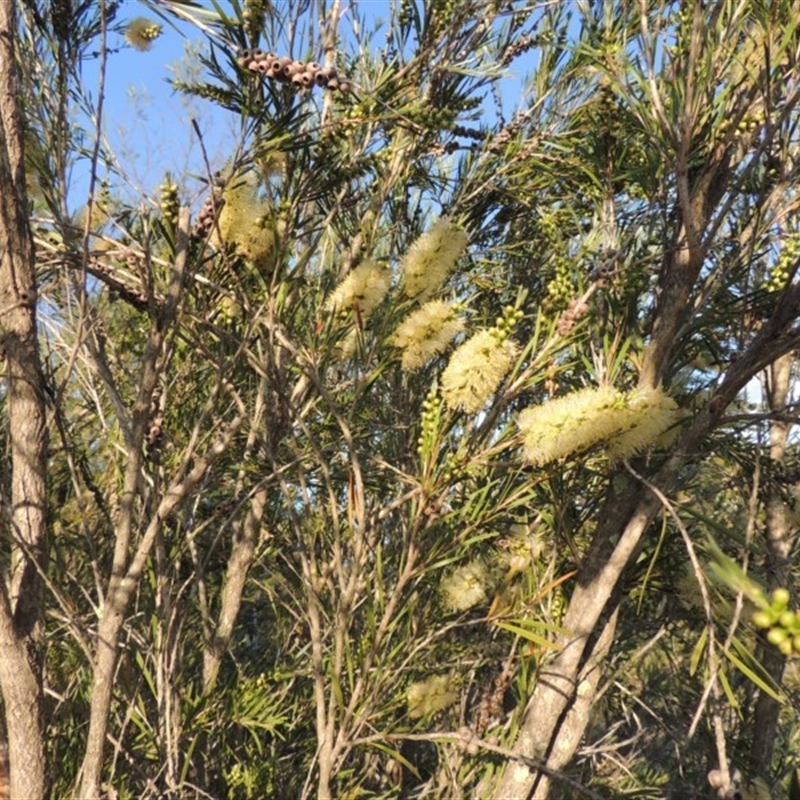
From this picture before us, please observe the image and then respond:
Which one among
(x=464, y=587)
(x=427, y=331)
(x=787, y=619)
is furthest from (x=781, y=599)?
(x=464, y=587)

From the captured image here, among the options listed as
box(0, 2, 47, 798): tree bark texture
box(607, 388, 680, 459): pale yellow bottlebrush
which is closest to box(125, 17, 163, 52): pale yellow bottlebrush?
box(0, 2, 47, 798): tree bark texture

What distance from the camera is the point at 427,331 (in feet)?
4.20

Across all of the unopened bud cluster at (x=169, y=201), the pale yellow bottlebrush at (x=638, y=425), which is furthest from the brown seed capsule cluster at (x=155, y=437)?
the pale yellow bottlebrush at (x=638, y=425)

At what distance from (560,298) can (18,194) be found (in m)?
0.78

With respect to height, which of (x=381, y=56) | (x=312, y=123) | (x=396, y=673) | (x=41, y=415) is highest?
(x=381, y=56)

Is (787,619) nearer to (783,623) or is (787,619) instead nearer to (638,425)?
(783,623)

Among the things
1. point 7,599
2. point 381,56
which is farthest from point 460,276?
point 7,599

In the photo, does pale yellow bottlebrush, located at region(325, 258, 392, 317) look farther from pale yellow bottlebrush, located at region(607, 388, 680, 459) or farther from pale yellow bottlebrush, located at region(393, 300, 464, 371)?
pale yellow bottlebrush, located at region(607, 388, 680, 459)

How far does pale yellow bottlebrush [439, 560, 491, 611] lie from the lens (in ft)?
5.14

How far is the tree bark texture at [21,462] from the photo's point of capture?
127 cm

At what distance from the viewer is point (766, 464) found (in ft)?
6.43

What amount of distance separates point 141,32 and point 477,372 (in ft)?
3.35

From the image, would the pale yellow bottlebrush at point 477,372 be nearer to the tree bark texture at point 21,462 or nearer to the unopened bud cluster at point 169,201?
the unopened bud cluster at point 169,201

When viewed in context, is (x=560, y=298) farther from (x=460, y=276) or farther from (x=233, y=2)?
(x=460, y=276)
